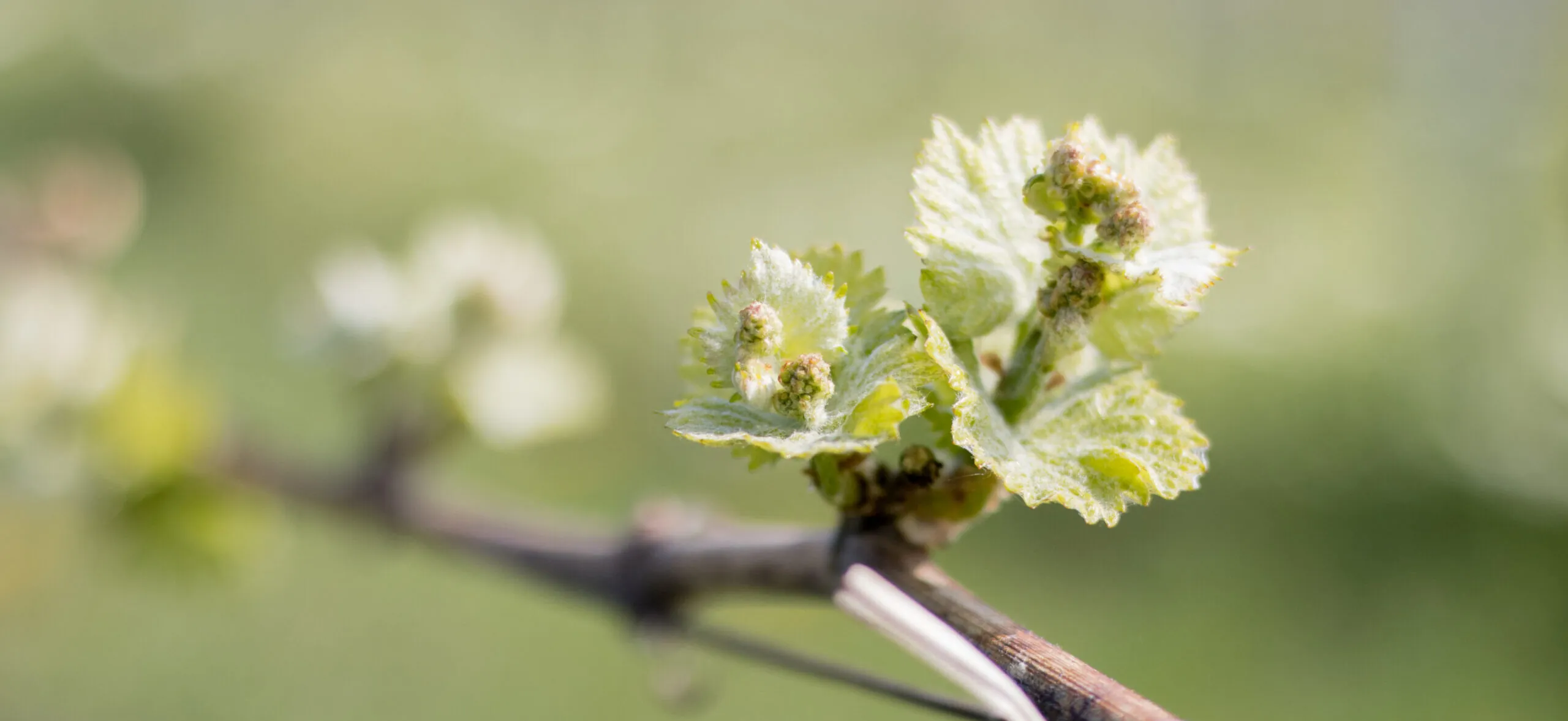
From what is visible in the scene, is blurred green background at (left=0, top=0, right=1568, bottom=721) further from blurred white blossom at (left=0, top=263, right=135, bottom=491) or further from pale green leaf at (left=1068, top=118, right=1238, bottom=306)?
pale green leaf at (left=1068, top=118, right=1238, bottom=306)

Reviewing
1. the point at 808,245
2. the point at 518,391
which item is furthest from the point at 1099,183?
the point at 518,391

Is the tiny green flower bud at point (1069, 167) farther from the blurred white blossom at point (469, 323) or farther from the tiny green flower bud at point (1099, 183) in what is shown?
the blurred white blossom at point (469, 323)

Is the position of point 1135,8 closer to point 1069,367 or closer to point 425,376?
point 425,376

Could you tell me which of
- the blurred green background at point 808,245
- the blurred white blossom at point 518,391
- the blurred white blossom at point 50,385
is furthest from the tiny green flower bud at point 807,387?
the blurred white blossom at point 50,385

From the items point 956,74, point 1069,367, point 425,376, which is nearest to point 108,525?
point 425,376

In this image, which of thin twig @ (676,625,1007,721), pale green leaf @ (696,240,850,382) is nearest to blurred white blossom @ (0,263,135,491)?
thin twig @ (676,625,1007,721)

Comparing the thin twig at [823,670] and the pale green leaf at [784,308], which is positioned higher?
the pale green leaf at [784,308]
